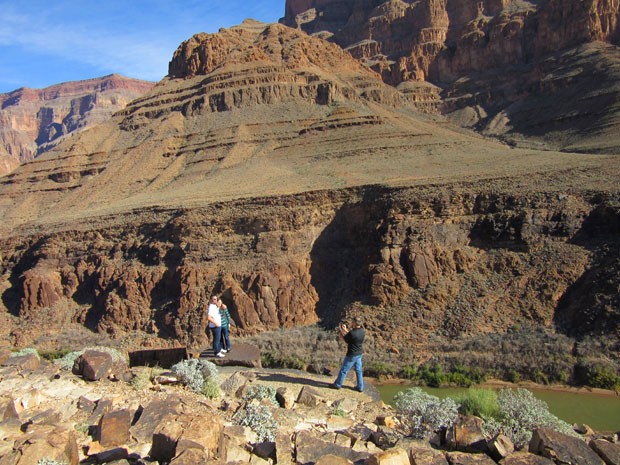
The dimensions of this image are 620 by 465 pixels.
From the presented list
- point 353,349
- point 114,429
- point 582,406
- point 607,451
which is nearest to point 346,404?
point 353,349

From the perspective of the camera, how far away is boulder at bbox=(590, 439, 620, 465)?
695 cm

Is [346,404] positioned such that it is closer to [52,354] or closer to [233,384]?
[233,384]

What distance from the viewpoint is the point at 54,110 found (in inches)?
6944

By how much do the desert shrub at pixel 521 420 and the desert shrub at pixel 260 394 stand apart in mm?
4364

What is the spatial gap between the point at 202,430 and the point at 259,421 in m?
2.21

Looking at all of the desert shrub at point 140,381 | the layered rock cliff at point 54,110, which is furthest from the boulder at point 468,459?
the layered rock cliff at point 54,110

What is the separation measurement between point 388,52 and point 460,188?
9753cm

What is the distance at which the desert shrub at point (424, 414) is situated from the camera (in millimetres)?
8891

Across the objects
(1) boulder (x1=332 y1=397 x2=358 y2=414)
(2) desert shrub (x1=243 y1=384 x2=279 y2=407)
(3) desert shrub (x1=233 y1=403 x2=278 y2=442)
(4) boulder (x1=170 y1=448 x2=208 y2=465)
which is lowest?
(1) boulder (x1=332 y1=397 x2=358 y2=414)

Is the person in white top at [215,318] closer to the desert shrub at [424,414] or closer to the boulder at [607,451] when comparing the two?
the desert shrub at [424,414]

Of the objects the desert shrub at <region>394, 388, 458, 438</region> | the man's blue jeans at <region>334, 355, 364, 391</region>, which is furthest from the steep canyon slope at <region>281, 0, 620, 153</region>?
the desert shrub at <region>394, 388, 458, 438</region>

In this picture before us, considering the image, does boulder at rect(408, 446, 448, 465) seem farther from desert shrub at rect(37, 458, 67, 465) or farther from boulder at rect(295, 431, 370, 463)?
desert shrub at rect(37, 458, 67, 465)

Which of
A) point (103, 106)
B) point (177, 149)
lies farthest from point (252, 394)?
point (103, 106)

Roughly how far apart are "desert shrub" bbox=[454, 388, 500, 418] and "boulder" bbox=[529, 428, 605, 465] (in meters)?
2.22
